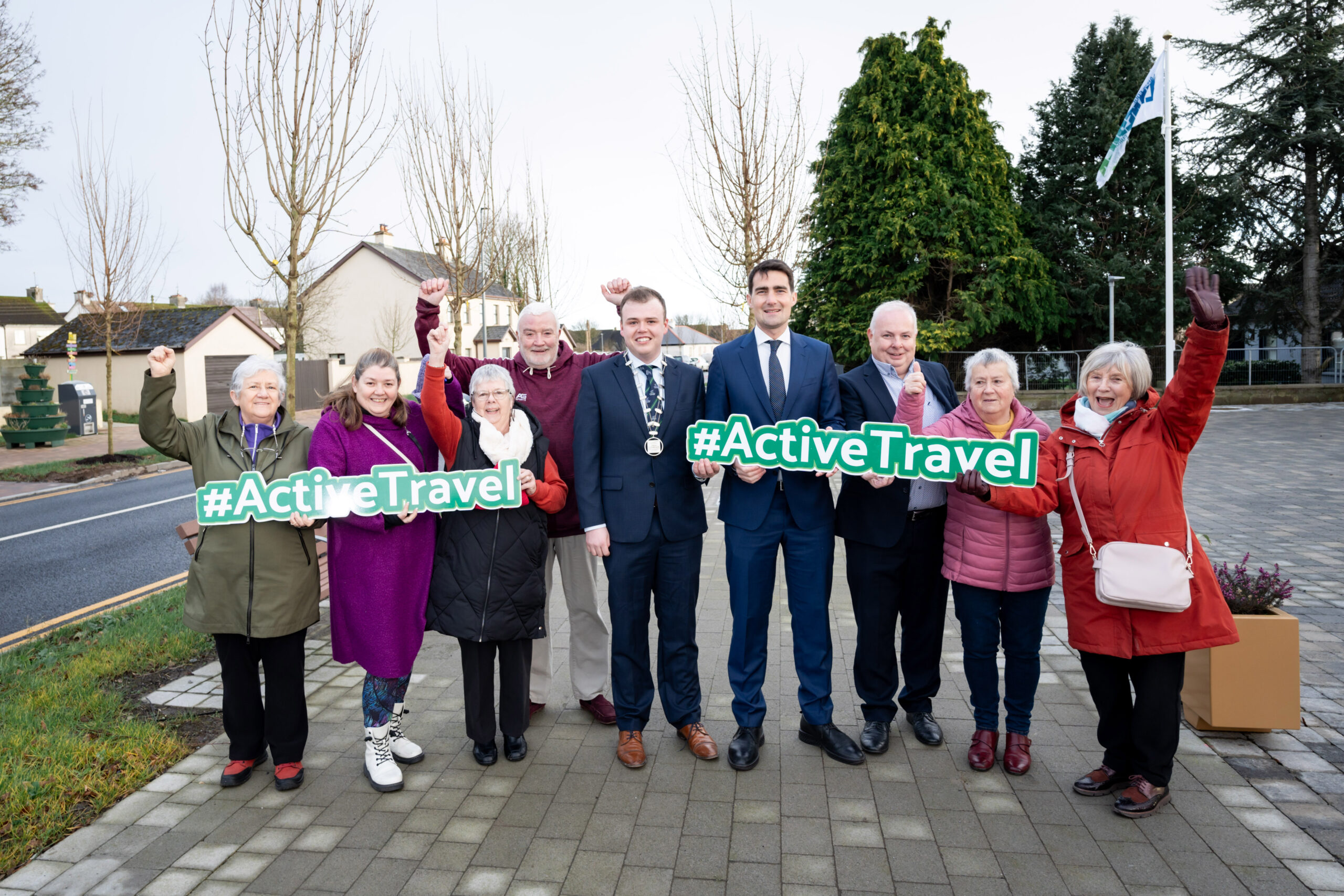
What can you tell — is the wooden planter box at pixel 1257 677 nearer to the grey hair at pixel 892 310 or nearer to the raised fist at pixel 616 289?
the grey hair at pixel 892 310

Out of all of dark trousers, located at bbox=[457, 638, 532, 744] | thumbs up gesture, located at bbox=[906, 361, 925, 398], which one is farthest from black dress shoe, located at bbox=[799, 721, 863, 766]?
thumbs up gesture, located at bbox=[906, 361, 925, 398]

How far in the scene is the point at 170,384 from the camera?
3.87 m

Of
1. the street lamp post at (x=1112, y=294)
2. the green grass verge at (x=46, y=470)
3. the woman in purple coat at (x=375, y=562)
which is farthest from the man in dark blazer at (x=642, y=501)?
the street lamp post at (x=1112, y=294)

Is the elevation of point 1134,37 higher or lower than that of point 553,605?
higher

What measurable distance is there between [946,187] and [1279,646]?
26976 millimetres

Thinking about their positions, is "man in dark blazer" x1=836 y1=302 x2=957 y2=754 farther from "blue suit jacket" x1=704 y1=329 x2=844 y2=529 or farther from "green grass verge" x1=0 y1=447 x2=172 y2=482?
"green grass verge" x1=0 y1=447 x2=172 y2=482

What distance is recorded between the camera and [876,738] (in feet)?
13.5

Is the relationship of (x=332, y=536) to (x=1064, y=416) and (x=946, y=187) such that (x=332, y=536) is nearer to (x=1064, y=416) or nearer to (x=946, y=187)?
(x=1064, y=416)

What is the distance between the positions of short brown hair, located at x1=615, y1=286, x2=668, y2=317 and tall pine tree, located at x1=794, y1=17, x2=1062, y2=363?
83.6 feet

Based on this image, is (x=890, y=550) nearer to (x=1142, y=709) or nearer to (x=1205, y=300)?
(x=1142, y=709)

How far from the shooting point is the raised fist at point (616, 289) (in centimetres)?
458

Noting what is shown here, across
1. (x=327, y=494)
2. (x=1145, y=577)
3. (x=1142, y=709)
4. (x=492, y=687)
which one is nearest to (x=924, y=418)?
(x=1145, y=577)

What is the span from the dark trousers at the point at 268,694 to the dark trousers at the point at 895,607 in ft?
9.08

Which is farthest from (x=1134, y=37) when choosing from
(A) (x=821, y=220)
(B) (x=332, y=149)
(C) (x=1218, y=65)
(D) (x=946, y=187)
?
(B) (x=332, y=149)
